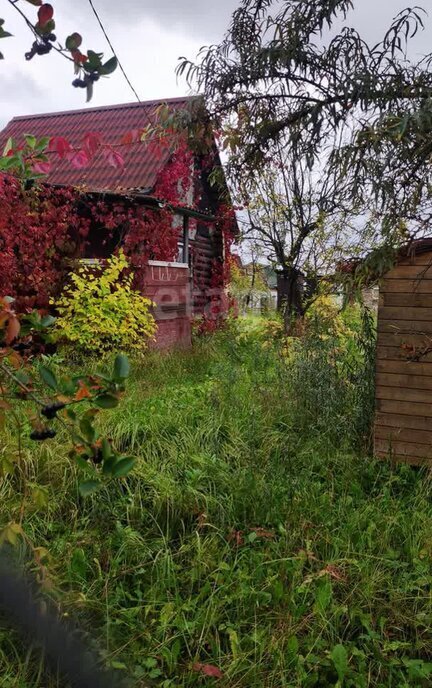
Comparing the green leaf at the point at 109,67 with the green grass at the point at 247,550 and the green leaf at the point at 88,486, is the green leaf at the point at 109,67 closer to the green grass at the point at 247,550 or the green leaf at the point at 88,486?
the green leaf at the point at 88,486

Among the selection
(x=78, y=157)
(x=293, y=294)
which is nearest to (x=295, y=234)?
(x=293, y=294)

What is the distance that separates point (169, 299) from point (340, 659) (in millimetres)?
7569

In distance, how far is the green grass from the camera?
227 cm

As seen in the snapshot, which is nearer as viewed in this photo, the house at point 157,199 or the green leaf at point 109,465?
the green leaf at point 109,465

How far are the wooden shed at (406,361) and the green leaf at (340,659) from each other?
1.89 meters

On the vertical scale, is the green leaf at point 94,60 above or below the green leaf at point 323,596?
above

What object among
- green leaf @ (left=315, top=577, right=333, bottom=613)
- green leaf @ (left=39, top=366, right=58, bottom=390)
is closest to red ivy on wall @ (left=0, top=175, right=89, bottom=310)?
green leaf @ (left=315, top=577, right=333, bottom=613)

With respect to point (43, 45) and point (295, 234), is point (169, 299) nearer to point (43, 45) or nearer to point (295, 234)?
point (295, 234)

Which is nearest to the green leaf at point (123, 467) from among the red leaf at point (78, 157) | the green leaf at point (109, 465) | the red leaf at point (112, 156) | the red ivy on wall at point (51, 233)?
the green leaf at point (109, 465)

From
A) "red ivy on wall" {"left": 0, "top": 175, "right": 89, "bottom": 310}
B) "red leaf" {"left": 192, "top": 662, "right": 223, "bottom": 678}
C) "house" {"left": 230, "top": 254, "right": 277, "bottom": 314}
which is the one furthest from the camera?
"house" {"left": 230, "top": 254, "right": 277, "bottom": 314}

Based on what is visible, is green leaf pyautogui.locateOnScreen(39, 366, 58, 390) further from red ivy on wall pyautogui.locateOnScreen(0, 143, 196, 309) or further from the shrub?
the shrub

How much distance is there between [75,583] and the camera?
8.65 feet

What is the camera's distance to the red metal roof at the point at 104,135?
9.88m

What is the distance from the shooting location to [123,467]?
1.00 m
